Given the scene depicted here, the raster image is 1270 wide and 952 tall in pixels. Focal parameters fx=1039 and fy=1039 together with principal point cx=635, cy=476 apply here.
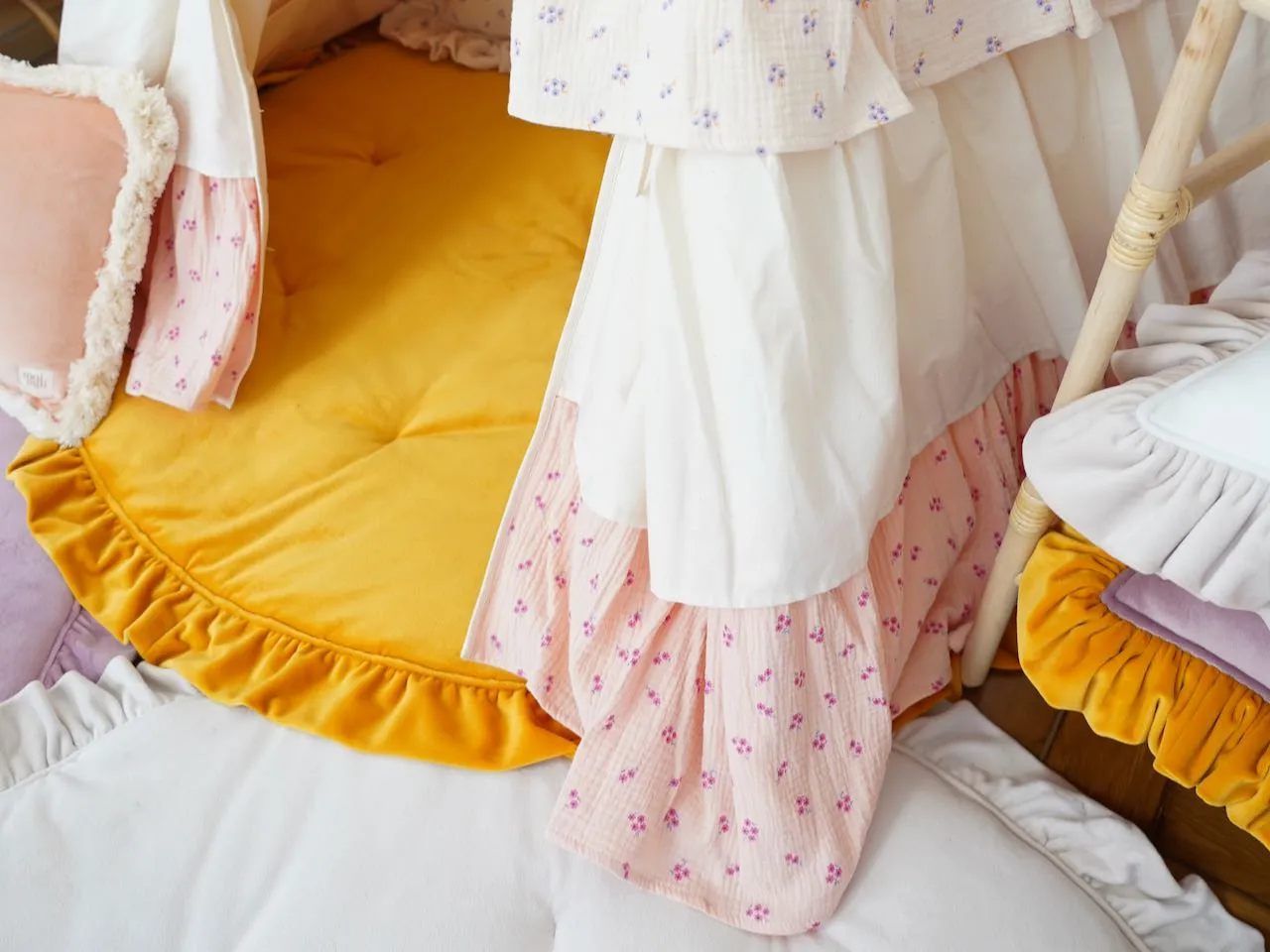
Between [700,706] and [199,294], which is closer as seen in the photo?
[700,706]

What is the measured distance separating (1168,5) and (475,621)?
0.80m

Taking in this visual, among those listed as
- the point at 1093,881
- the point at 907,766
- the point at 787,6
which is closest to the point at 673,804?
the point at 907,766

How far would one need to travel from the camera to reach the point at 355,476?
3.19 ft

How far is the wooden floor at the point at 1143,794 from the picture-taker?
2.89ft

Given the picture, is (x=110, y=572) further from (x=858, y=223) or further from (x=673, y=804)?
(x=858, y=223)

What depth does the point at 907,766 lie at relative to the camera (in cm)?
87

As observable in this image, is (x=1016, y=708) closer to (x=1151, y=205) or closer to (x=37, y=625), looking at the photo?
(x=1151, y=205)

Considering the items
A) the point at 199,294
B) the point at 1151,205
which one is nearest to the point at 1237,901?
the point at 1151,205

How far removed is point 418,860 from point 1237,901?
26.6 inches

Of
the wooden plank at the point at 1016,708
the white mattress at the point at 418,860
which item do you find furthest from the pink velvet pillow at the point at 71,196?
the wooden plank at the point at 1016,708

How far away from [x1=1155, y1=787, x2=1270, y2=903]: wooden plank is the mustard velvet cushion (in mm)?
533

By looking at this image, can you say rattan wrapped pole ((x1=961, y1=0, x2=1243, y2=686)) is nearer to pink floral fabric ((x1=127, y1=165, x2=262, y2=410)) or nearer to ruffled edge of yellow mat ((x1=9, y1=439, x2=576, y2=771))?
ruffled edge of yellow mat ((x1=9, y1=439, x2=576, y2=771))

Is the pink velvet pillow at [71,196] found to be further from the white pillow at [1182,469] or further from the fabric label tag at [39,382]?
the white pillow at [1182,469]

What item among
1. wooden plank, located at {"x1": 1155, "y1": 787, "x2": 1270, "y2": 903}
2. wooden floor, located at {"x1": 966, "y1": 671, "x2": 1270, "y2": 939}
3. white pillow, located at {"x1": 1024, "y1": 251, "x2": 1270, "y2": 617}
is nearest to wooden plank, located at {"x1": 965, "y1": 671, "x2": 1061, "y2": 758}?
wooden floor, located at {"x1": 966, "y1": 671, "x2": 1270, "y2": 939}
